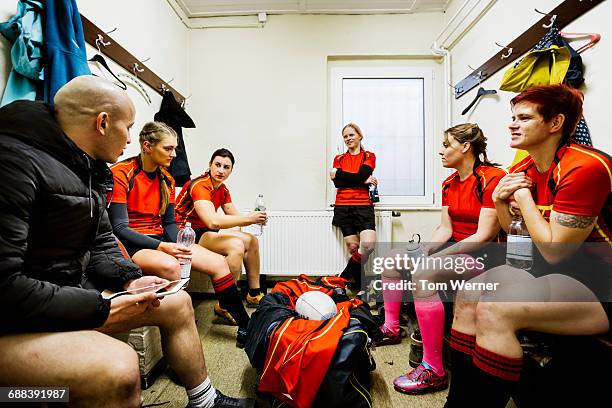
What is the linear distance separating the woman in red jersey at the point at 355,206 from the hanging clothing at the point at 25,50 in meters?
2.12

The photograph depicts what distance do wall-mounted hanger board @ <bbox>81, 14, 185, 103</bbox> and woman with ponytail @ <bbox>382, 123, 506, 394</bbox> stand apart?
2.22 metres

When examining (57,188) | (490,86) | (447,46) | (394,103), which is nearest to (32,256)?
(57,188)

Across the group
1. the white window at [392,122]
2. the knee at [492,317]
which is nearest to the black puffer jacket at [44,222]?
the knee at [492,317]

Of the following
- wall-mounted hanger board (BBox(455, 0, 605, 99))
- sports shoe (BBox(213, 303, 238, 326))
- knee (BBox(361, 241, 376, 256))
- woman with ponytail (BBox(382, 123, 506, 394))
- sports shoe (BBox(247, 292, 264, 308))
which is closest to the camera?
woman with ponytail (BBox(382, 123, 506, 394))

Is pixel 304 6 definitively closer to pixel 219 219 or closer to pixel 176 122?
pixel 176 122

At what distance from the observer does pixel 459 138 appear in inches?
66.7

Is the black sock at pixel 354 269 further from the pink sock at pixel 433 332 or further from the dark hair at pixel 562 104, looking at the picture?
the dark hair at pixel 562 104

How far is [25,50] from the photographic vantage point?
52.9 inches

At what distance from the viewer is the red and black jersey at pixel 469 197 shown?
5.02ft

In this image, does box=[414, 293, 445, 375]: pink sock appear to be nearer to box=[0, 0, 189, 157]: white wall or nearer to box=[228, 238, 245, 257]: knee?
box=[228, 238, 245, 257]: knee

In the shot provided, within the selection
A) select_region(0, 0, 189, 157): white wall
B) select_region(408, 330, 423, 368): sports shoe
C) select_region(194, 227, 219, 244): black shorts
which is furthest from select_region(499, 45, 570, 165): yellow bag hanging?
select_region(0, 0, 189, 157): white wall

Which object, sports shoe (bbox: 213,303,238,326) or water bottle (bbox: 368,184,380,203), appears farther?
water bottle (bbox: 368,184,380,203)

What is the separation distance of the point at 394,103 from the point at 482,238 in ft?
7.04

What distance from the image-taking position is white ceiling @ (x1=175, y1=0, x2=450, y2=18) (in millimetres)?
2965
